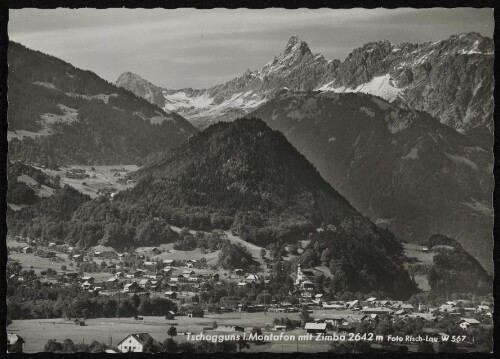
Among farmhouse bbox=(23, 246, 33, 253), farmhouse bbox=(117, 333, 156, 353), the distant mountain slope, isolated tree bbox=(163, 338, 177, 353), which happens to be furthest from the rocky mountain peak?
farmhouse bbox=(117, 333, 156, 353)

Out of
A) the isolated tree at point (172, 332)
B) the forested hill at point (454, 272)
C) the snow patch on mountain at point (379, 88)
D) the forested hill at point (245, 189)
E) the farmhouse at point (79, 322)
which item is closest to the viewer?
the isolated tree at point (172, 332)

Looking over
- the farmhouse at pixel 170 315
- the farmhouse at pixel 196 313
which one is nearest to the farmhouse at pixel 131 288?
the farmhouse at pixel 170 315

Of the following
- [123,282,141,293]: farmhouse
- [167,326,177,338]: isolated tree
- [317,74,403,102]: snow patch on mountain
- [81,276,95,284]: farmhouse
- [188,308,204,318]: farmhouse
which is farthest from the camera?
[317,74,403,102]: snow patch on mountain

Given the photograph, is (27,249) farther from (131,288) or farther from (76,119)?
(76,119)

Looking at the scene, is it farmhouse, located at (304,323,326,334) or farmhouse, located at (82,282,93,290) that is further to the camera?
farmhouse, located at (82,282,93,290)

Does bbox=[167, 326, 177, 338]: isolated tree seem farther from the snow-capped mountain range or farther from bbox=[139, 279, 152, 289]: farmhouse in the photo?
the snow-capped mountain range

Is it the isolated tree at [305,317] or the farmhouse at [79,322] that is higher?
the isolated tree at [305,317]

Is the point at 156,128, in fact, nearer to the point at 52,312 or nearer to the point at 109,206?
the point at 109,206

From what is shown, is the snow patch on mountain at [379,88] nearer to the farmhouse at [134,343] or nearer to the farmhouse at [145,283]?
the farmhouse at [145,283]
